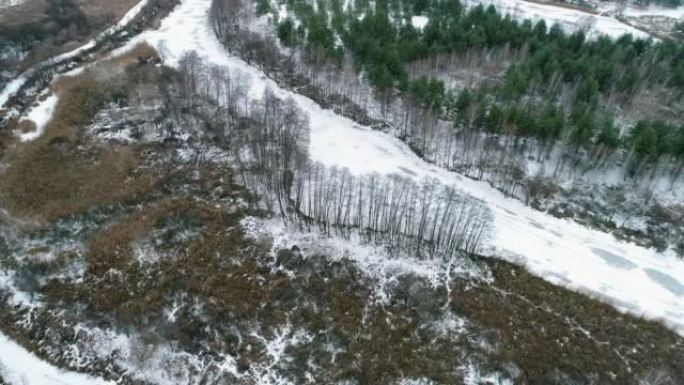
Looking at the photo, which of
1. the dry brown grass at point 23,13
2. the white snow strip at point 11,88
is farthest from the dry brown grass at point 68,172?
the dry brown grass at point 23,13

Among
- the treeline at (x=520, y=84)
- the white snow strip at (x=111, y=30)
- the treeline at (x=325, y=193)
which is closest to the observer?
the treeline at (x=325, y=193)

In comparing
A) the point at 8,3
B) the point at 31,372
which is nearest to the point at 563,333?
the point at 31,372

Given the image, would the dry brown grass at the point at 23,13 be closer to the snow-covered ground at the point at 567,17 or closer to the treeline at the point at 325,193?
the treeline at the point at 325,193

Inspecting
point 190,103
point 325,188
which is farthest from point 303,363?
point 190,103

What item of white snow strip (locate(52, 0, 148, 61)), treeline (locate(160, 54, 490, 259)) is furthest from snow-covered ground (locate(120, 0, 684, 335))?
white snow strip (locate(52, 0, 148, 61))

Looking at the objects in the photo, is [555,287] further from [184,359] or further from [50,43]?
[50,43]

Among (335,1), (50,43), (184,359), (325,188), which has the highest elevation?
(335,1)

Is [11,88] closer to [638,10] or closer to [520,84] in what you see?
[520,84]
